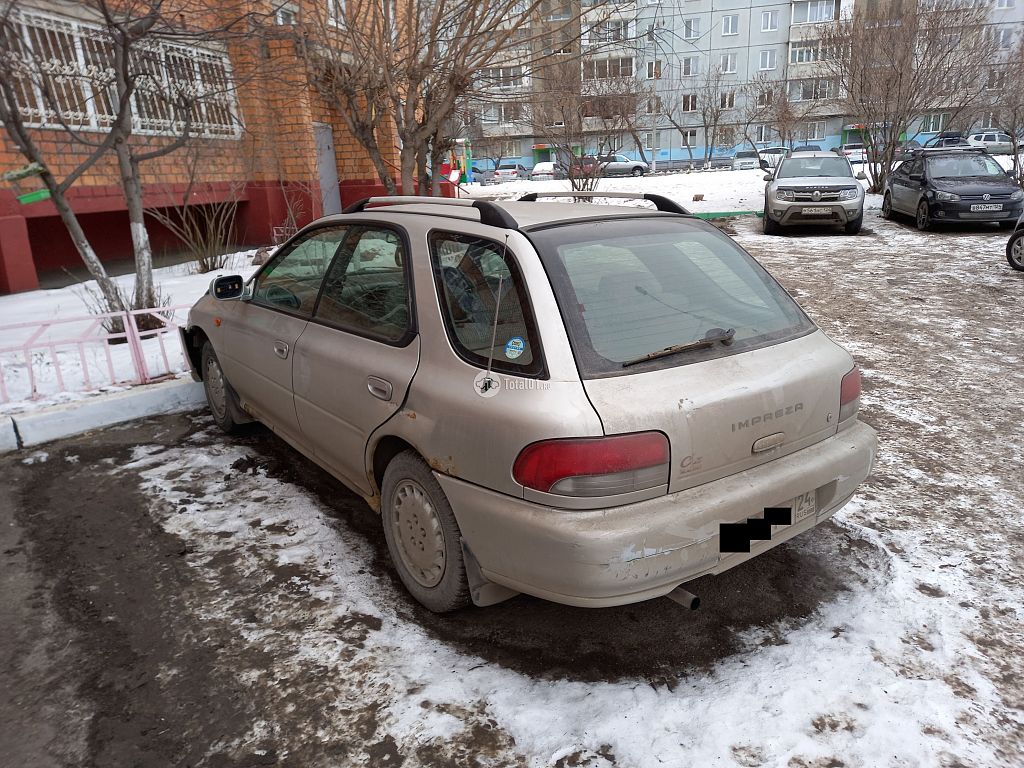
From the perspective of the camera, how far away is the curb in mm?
4973

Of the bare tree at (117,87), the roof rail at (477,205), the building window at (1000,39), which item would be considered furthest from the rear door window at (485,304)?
Result: the building window at (1000,39)

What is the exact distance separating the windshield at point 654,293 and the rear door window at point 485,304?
0.15m

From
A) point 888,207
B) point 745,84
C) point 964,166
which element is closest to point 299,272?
point 964,166

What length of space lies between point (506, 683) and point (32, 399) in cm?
477

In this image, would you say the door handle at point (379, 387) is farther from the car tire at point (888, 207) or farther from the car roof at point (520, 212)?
the car tire at point (888, 207)

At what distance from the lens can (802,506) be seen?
2.78m

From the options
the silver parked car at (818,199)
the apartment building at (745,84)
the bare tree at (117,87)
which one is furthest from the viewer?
the apartment building at (745,84)

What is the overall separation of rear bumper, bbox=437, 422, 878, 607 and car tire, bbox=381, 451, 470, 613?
130 millimetres

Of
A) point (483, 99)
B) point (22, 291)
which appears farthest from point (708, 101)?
point (22, 291)

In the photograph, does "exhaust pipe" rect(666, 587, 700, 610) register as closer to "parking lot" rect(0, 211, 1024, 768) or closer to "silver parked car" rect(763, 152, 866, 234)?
→ "parking lot" rect(0, 211, 1024, 768)

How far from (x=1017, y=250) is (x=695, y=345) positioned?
9833 mm

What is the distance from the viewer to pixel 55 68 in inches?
386

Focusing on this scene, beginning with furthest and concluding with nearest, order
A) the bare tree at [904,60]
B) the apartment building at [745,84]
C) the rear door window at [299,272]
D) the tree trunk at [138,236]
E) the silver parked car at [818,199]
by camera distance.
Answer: the apartment building at [745,84] < the bare tree at [904,60] < the silver parked car at [818,199] < the tree trunk at [138,236] < the rear door window at [299,272]

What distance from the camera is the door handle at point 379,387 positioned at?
2979 millimetres
